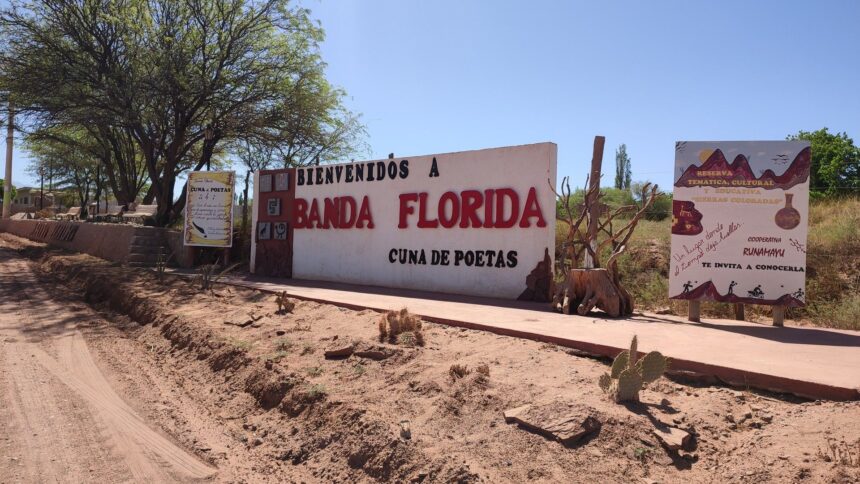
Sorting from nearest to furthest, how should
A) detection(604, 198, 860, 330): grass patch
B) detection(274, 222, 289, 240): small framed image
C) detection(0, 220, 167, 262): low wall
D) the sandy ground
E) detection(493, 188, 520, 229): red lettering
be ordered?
the sandy ground
detection(604, 198, 860, 330): grass patch
detection(493, 188, 520, 229): red lettering
detection(274, 222, 289, 240): small framed image
detection(0, 220, 167, 262): low wall

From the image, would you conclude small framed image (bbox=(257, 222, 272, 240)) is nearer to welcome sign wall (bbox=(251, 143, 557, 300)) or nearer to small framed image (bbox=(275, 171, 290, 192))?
welcome sign wall (bbox=(251, 143, 557, 300))

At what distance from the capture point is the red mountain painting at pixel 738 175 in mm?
8070

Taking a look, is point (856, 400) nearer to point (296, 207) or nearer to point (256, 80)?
point (296, 207)

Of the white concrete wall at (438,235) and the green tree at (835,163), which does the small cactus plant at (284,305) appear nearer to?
the white concrete wall at (438,235)

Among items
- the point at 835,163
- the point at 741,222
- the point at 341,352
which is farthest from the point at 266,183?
the point at 835,163

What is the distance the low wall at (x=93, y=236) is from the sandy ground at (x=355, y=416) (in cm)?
1084

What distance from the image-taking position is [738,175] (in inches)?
329

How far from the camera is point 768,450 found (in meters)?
3.88

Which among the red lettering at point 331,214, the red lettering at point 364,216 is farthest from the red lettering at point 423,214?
the red lettering at point 331,214

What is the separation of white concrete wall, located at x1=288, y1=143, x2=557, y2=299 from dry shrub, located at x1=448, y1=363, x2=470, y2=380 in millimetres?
5768

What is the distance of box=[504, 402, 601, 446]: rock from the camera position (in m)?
4.23

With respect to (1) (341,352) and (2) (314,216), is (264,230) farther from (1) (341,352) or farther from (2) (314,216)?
(1) (341,352)

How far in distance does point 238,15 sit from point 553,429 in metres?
20.7

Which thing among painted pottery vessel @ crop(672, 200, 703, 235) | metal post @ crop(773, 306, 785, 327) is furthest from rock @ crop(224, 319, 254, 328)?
metal post @ crop(773, 306, 785, 327)
